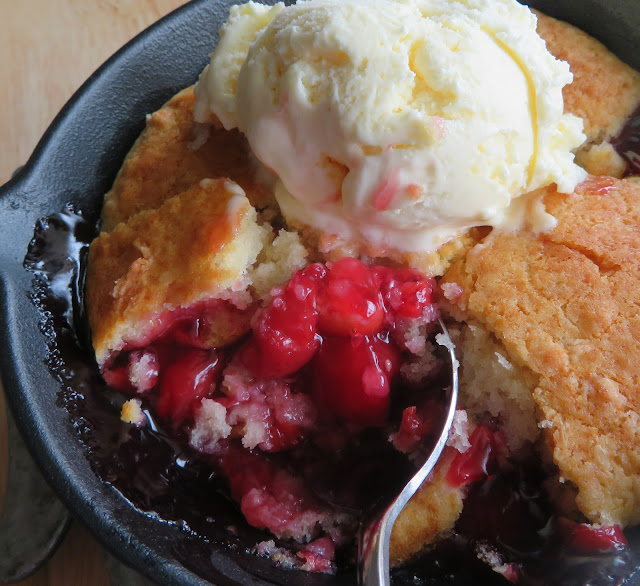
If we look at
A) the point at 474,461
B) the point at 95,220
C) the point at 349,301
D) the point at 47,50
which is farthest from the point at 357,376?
the point at 47,50

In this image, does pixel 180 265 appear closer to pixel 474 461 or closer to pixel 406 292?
pixel 406 292

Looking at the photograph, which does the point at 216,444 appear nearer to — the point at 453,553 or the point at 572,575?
the point at 453,553

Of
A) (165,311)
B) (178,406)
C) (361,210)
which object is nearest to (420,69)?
(361,210)

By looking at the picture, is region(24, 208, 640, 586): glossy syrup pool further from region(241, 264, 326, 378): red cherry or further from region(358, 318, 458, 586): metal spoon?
region(241, 264, 326, 378): red cherry

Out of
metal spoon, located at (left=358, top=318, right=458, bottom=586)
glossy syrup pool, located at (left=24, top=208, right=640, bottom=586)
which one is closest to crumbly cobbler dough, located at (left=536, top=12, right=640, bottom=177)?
metal spoon, located at (left=358, top=318, right=458, bottom=586)

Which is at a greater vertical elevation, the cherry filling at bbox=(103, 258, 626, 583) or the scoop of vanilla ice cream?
the scoop of vanilla ice cream

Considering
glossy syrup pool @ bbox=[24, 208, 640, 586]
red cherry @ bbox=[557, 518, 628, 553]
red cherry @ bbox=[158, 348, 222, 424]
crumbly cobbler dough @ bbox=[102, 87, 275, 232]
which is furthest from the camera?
crumbly cobbler dough @ bbox=[102, 87, 275, 232]

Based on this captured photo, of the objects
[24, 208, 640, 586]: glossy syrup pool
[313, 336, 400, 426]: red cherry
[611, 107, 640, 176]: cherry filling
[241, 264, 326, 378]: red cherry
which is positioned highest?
[611, 107, 640, 176]: cherry filling

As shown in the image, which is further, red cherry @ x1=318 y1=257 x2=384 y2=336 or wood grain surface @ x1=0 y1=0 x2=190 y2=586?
wood grain surface @ x1=0 y1=0 x2=190 y2=586
